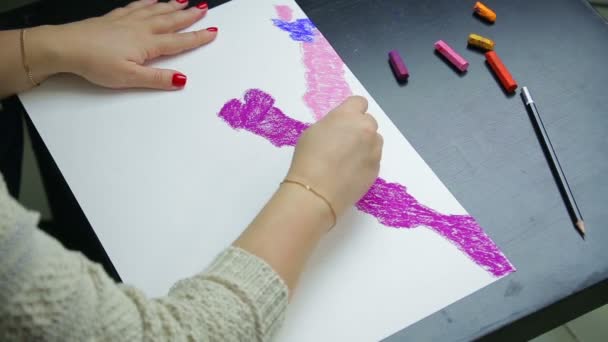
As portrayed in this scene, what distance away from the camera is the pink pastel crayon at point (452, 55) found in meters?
0.74

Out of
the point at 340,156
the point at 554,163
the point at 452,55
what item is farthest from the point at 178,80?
the point at 554,163

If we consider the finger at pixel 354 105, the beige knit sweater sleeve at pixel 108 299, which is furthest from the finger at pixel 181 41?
the beige knit sweater sleeve at pixel 108 299

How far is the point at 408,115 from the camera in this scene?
28.0 inches

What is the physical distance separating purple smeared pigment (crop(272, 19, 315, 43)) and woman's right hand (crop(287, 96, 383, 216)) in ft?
0.53

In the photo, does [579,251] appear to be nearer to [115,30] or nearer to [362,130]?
[362,130]

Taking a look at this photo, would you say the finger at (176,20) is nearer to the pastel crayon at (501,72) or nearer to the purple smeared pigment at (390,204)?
the purple smeared pigment at (390,204)

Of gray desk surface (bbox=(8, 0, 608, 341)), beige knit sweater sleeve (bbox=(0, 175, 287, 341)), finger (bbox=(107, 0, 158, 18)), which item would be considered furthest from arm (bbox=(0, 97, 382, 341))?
finger (bbox=(107, 0, 158, 18))

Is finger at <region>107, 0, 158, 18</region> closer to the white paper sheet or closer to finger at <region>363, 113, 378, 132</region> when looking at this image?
the white paper sheet

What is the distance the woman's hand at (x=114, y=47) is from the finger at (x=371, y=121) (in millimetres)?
246

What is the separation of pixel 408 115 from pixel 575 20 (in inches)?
12.3

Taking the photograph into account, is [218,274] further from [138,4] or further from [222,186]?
[138,4]

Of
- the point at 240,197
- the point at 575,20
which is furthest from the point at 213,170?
the point at 575,20

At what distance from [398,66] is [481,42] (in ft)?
0.40

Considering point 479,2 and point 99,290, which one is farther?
point 479,2
